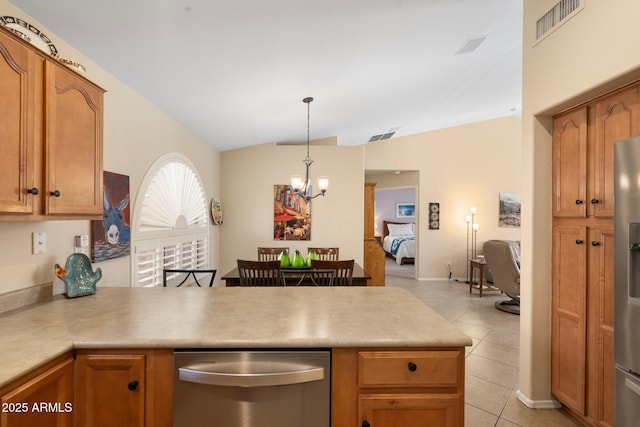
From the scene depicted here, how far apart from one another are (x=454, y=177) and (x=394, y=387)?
6.41 metres

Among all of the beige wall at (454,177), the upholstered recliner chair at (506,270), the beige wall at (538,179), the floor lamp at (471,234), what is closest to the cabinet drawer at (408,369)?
the beige wall at (538,179)

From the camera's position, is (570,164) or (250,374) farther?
(570,164)

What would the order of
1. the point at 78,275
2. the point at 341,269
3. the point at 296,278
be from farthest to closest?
the point at 296,278
the point at 341,269
the point at 78,275

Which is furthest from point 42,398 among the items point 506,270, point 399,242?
point 399,242

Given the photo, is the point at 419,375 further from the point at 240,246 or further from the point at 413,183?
the point at 413,183

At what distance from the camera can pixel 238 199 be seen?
5.34m

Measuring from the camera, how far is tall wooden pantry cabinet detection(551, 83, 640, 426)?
183 centimetres

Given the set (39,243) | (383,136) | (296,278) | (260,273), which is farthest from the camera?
(383,136)

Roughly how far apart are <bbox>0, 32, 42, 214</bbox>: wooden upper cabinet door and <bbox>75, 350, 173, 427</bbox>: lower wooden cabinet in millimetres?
697

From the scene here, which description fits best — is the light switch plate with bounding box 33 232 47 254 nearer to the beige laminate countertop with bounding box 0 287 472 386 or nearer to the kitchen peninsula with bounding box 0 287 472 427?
the beige laminate countertop with bounding box 0 287 472 386

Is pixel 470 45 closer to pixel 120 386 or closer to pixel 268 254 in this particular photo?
pixel 268 254

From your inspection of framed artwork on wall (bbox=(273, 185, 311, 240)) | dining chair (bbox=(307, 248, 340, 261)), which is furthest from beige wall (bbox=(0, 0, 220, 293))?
dining chair (bbox=(307, 248, 340, 261))

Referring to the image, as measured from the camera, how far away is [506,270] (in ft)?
15.2

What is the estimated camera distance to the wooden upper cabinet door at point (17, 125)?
1234 mm
